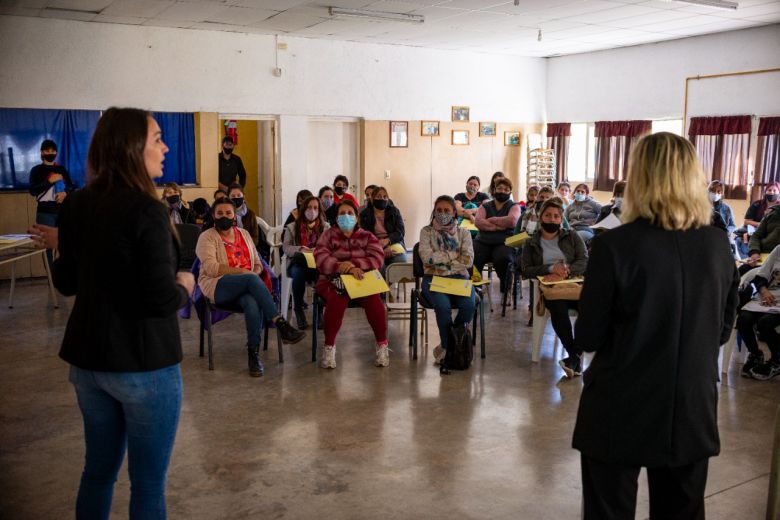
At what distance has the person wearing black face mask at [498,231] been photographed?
7.43 metres

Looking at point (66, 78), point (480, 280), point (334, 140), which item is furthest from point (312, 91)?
point (480, 280)

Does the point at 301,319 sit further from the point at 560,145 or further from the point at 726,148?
the point at 560,145

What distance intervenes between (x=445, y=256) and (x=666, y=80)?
6.74 metres

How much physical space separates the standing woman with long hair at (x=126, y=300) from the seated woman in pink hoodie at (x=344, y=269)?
331 centimetres

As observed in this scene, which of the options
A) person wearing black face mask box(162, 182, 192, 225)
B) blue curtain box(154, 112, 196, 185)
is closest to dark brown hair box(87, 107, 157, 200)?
person wearing black face mask box(162, 182, 192, 225)

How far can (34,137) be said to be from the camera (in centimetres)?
902

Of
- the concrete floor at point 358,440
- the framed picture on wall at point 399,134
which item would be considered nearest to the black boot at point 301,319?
the concrete floor at point 358,440

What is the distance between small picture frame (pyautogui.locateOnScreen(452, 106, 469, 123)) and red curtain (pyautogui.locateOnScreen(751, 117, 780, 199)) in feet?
14.5

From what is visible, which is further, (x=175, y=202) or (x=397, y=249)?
(x=175, y=202)

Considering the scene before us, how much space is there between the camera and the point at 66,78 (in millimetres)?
9031

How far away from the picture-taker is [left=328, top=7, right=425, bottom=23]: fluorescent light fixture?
27.8 feet

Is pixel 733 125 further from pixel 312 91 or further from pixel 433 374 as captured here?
pixel 433 374

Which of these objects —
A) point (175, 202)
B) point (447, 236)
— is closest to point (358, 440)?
point (447, 236)

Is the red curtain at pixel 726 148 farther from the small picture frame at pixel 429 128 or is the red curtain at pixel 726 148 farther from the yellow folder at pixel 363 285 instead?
the yellow folder at pixel 363 285
